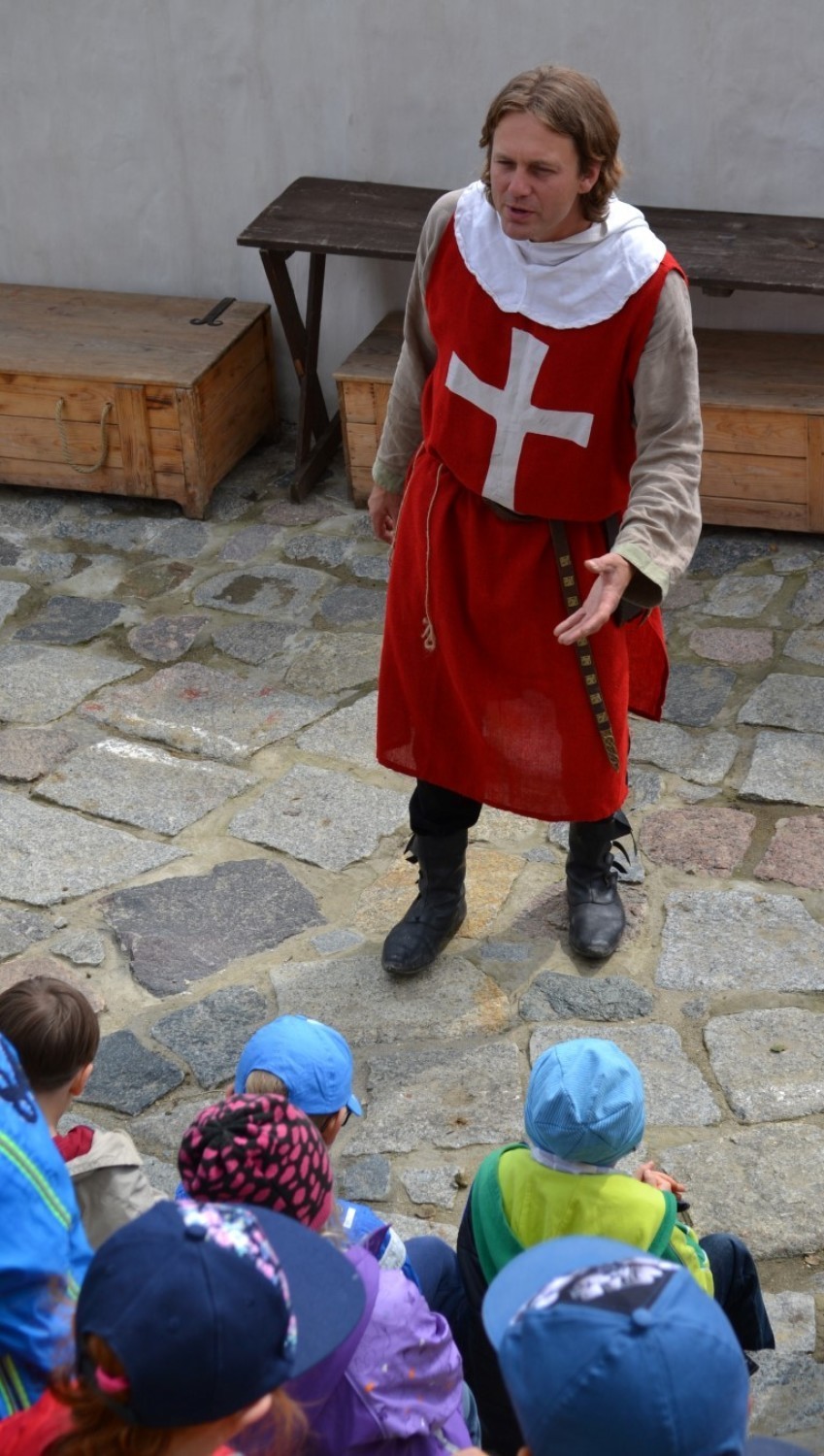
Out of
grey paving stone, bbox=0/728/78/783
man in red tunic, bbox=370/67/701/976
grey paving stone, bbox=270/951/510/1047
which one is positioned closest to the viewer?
man in red tunic, bbox=370/67/701/976

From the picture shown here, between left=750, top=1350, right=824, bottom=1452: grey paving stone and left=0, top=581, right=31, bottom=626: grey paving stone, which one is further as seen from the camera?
left=0, top=581, right=31, bottom=626: grey paving stone

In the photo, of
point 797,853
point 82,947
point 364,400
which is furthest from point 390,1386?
point 364,400

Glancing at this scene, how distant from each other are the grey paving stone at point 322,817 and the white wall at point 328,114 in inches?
95.5

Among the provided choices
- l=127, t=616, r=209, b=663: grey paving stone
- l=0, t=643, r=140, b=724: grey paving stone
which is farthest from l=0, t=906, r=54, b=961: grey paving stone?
l=127, t=616, r=209, b=663: grey paving stone

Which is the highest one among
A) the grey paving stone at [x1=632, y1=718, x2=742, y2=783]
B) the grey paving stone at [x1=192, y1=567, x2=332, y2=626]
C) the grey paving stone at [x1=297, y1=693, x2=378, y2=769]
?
the grey paving stone at [x1=632, y1=718, x2=742, y2=783]

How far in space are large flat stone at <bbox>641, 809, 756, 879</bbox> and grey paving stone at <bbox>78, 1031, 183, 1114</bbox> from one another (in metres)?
1.28

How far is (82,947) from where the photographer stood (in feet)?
12.3

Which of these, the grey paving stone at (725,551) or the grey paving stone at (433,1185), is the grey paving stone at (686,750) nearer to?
the grey paving stone at (725,551)

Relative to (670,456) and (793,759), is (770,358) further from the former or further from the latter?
(670,456)

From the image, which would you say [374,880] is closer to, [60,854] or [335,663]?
[60,854]

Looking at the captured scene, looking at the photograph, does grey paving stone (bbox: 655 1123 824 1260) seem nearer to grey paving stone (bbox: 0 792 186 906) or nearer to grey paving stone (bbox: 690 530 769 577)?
grey paving stone (bbox: 0 792 186 906)

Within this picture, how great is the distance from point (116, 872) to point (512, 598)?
132 centimetres

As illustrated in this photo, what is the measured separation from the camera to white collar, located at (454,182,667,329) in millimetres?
2969

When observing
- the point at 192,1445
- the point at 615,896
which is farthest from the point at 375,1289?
the point at 615,896
